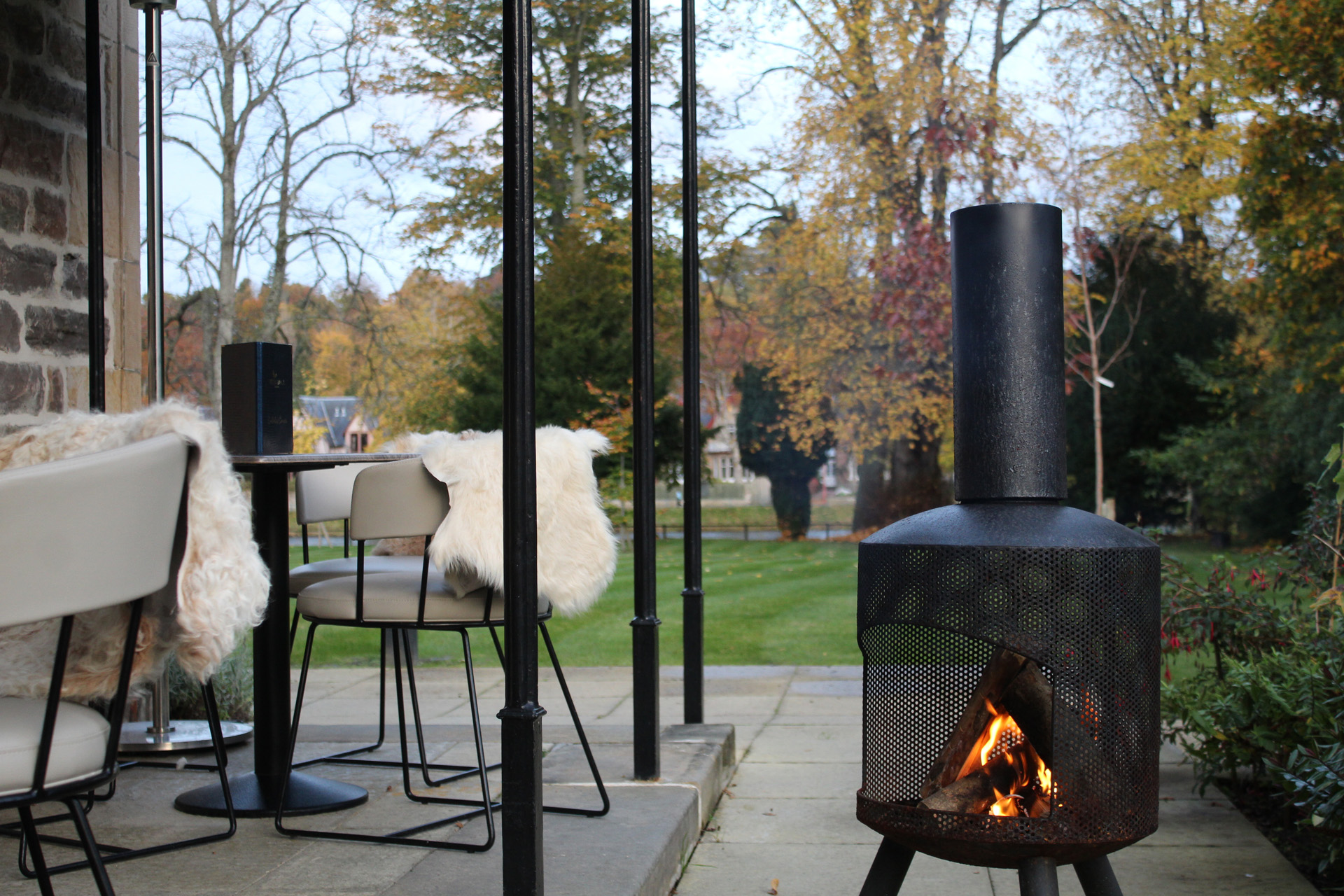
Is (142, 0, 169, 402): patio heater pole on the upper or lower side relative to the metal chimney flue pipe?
upper

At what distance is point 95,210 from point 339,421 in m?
5.63

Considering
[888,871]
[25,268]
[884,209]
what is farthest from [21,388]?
[884,209]

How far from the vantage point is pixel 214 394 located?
801 cm

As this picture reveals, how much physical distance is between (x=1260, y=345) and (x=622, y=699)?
8249 millimetres

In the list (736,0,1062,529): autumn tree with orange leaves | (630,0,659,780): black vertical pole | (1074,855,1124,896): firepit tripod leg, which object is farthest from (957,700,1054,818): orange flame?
(736,0,1062,529): autumn tree with orange leaves

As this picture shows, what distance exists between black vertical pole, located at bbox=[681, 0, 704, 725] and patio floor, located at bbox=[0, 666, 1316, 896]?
0.36 m

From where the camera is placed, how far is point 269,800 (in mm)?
2564

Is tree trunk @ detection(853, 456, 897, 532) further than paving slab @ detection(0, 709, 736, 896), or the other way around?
tree trunk @ detection(853, 456, 897, 532)

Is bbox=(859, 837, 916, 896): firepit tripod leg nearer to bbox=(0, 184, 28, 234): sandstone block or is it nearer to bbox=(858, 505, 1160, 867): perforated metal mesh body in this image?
bbox=(858, 505, 1160, 867): perforated metal mesh body

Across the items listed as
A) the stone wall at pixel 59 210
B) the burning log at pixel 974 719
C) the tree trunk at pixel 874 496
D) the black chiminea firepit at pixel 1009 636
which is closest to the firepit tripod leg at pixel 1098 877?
the black chiminea firepit at pixel 1009 636

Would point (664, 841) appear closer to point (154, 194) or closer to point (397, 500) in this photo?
point (397, 500)

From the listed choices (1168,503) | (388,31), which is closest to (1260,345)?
(1168,503)

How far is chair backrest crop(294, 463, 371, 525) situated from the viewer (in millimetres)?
3223

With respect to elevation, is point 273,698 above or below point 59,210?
below
